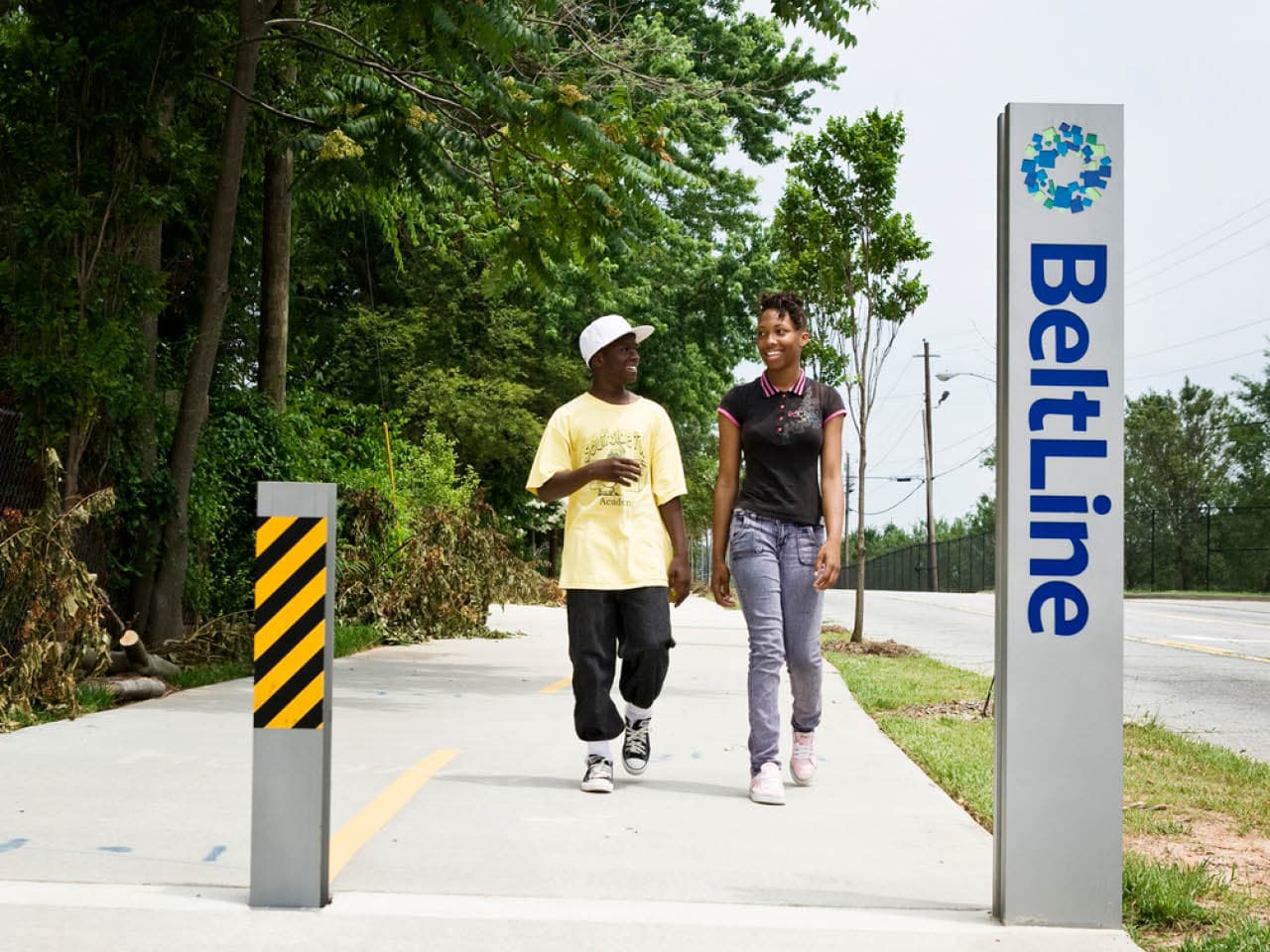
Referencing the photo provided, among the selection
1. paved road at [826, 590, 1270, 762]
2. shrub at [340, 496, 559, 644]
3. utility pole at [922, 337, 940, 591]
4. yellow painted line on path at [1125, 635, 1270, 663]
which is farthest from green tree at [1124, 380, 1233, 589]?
shrub at [340, 496, 559, 644]

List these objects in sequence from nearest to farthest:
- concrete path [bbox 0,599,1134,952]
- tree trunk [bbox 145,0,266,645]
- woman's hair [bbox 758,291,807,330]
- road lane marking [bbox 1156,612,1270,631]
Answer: concrete path [bbox 0,599,1134,952] < woman's hair [bbox 758,291,807,330] < tree trunk [bbox 145,0,266,645] < road lane marking [bbox 1156,612,1270,631]

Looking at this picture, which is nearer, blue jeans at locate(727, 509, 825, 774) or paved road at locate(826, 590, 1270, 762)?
blue jeans at locate(727, 509, 825, 774)

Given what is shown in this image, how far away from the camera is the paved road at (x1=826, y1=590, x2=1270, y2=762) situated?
35.3 feet

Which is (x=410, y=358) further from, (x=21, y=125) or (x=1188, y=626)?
(x=21, y=125)

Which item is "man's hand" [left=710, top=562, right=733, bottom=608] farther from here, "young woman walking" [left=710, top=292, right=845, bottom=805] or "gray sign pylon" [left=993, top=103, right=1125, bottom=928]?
"gray sign pylon" [left=993, top=103, right=1125, bottom=928]

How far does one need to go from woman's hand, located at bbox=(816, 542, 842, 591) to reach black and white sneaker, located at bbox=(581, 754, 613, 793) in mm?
1192

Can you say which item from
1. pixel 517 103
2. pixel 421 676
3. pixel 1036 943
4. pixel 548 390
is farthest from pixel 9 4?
pixel 548 390

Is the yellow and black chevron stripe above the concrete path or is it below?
above

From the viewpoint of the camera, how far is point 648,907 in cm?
431

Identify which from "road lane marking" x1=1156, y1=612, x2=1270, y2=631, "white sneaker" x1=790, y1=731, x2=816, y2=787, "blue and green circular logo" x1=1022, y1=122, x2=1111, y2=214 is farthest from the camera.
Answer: "road lane marking" x1=1156, y1=612, x2=1270, y2=631

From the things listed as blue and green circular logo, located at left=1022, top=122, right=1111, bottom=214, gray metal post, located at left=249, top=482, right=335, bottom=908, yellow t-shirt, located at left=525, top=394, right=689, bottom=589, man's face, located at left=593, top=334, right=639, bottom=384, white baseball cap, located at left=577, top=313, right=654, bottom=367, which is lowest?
gray metal post, located at left=249, top=482, right=335, bottom=908

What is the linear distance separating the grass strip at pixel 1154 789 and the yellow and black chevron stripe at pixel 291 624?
2526mm

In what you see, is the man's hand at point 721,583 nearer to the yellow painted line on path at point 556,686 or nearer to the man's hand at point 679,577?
the man's hand at point 679,577

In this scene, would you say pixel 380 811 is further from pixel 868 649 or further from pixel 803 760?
pixel 868 649
